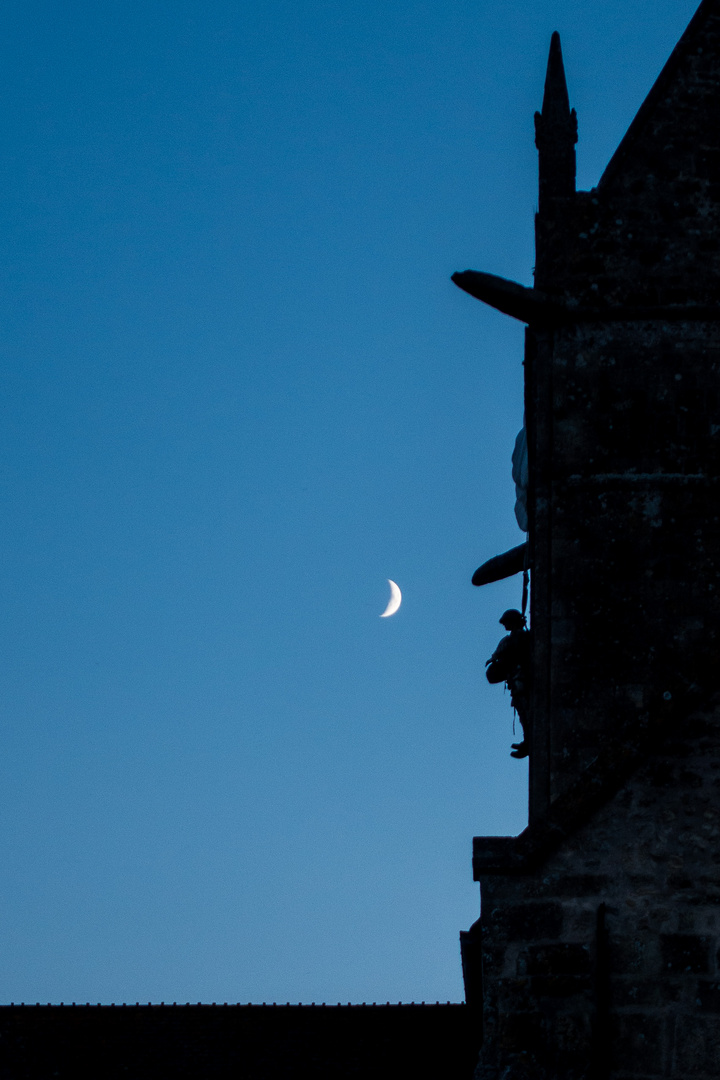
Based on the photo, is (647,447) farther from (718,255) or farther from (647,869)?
(647,869)

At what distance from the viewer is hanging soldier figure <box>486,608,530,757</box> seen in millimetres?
11172

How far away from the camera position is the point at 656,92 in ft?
38.7

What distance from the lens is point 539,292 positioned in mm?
11266

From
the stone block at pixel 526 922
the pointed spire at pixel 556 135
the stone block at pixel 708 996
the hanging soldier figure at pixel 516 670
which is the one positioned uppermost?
the pointed spire at pixel 556 135

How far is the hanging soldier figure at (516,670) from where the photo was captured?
1117 centimetres

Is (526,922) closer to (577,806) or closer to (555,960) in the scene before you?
(555,960)

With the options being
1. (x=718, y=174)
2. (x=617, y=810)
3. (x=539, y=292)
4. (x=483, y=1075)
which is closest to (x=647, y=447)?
(x=539, y=292)

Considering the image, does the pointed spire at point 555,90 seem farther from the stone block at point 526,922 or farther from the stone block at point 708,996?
the stone block at point 708,996

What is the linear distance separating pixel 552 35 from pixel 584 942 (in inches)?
327

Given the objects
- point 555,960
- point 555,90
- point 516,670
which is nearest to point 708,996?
point 555,960

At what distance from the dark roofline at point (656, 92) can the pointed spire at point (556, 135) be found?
1.13 feet

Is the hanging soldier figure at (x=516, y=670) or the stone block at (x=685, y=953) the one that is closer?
the stone block at (x=685, y=953)

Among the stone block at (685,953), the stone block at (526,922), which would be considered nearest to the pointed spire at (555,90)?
the stone block at (526,922)

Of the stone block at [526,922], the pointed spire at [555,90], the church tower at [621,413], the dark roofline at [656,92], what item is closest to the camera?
the stone block at [526,922]
